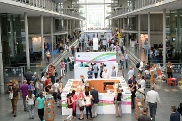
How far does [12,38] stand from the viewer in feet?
94.5

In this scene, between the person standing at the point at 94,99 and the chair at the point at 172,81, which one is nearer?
the person standing at the point at 94,99

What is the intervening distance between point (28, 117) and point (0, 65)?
21.1ft

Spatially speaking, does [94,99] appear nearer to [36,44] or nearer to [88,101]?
[88,101]

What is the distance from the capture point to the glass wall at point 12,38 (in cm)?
2712

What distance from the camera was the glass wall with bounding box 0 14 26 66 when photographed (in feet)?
89.0

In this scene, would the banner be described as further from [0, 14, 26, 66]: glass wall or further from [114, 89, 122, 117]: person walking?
[114, 89, 122, 117]: person walking

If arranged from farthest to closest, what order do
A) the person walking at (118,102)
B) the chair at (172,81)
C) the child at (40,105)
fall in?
the chair at (172,81)
the person walking at (118,102)
the child at (40,105)

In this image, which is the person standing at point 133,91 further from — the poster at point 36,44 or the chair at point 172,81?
the poster at point 36,44

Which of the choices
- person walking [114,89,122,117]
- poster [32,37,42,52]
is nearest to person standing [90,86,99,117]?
person walking [114,89,122,117]

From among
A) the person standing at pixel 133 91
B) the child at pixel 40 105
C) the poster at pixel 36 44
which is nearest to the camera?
the child at pixel 40 105

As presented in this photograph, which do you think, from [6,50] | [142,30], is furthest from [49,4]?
[142,30]

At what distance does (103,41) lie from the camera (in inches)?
1570

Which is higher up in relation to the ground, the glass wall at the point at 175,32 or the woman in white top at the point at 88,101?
the glass wall at the point at 175,32

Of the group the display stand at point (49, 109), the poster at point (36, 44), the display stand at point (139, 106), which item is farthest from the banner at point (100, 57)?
the poster at point (36, 44)
